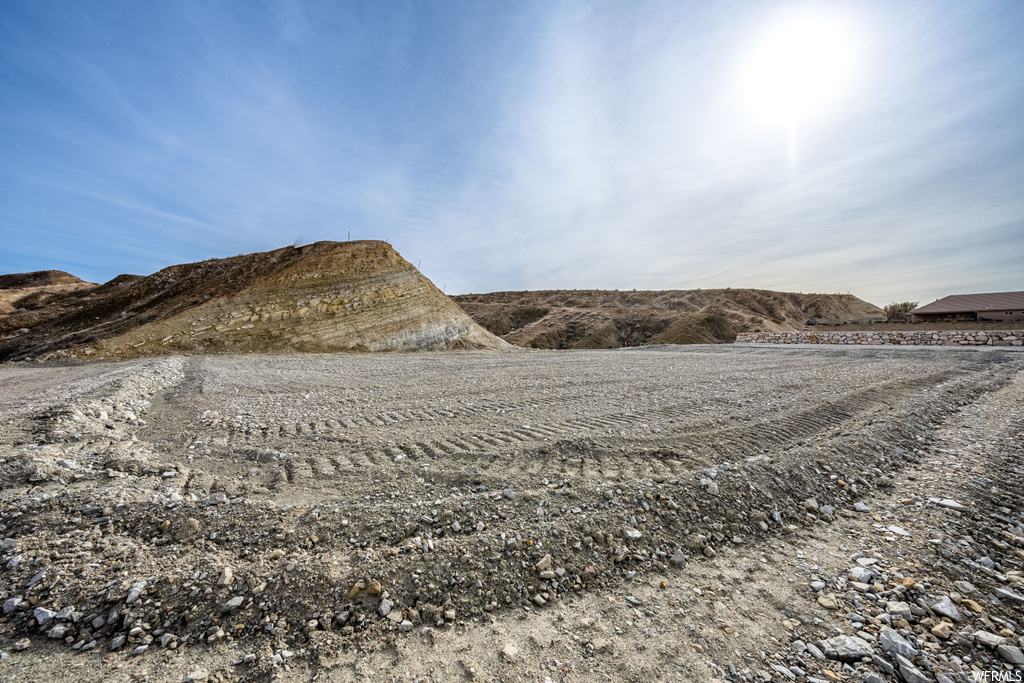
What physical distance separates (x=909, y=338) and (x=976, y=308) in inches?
792

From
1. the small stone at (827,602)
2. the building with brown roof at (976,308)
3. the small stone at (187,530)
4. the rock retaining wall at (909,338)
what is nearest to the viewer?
the small stone at (827,602)

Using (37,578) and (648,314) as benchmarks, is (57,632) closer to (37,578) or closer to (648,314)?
(37,578)

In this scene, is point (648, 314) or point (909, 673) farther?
point (648, 314)

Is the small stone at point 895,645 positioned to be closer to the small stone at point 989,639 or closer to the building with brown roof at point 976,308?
the small stone at point 989,639

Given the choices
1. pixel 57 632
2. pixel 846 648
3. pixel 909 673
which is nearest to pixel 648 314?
pixel 846 648

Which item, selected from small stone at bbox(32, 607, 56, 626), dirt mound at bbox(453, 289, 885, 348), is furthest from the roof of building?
small stone at bbox(32, 607, 56, 626)

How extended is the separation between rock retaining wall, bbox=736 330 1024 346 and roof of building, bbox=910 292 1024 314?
1872 cm

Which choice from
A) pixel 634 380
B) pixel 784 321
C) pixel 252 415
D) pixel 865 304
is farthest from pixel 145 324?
pixel 865 304

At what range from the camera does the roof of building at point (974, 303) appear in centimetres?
3506

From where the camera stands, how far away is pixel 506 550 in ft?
9.40

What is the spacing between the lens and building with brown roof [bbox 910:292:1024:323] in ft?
109

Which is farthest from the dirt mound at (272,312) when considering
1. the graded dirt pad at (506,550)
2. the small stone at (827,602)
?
the small stone at (827,602)

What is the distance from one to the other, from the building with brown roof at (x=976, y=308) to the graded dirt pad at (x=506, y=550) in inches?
1721

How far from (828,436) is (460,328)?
23.5m
